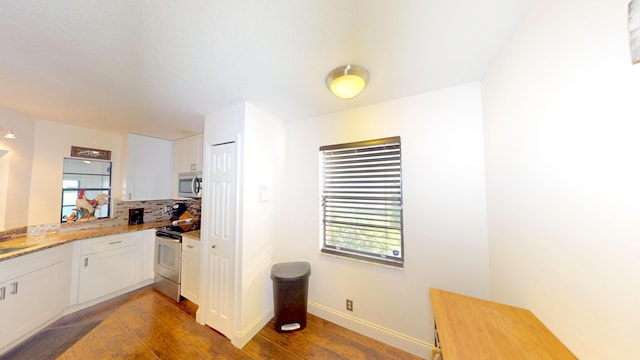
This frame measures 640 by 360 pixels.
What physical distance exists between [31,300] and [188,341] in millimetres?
1607

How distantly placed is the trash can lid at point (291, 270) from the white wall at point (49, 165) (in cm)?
308

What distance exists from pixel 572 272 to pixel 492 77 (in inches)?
49.8

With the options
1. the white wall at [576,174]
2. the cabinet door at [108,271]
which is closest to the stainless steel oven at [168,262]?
the cabinet door at [108,271]

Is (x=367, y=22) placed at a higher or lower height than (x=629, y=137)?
higher

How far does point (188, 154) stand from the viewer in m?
3.09

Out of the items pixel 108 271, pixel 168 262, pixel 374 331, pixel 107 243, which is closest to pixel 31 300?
pixel 108 271

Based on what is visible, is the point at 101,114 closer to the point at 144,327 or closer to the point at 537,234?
the point at 144,327

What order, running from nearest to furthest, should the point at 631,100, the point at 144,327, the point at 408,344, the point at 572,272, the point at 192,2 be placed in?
the point at 631,100
the point at 572,272
the point at 192,2
the point at 408,344
the point at 144,327

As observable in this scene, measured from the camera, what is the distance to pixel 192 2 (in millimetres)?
886

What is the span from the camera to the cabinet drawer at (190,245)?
2.28 metres

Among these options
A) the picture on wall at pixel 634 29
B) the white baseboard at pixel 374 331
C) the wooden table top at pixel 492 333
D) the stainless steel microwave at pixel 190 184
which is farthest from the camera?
the stainless steel microwave at pixel 190 184

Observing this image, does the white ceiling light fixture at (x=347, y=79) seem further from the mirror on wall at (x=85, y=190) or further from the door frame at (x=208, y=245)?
the mirror on wall at (x=85, y=190)

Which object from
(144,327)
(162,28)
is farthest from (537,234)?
(144,327)

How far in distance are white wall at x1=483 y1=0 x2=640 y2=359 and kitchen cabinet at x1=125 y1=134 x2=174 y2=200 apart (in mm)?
4386
